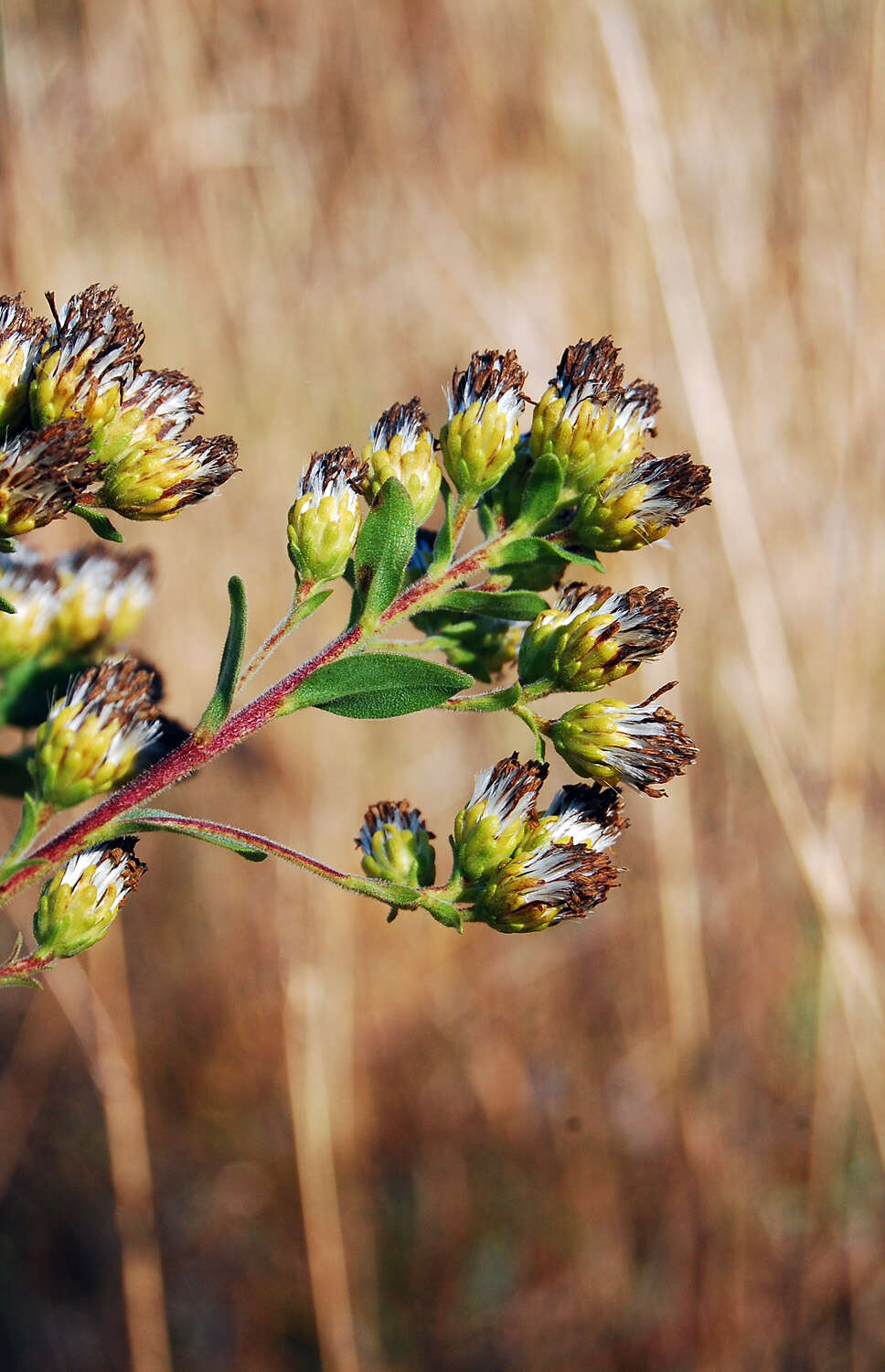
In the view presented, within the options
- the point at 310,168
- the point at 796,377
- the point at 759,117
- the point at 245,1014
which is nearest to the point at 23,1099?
the point at 245,1014

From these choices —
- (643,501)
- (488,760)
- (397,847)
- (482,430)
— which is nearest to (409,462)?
(482,430)

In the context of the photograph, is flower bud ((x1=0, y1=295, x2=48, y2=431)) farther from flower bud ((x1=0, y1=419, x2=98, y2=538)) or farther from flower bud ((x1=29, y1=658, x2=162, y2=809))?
flower bud ((x1=29, y1=658, x2=162, y2=809))

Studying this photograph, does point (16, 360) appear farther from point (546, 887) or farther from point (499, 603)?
point (546, 887)

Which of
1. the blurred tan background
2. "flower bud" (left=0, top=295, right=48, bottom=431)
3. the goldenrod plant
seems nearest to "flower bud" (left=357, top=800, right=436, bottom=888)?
the goldenrod plant

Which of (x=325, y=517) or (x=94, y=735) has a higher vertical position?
(x=325, y=517)

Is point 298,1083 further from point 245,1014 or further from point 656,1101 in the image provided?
point 656,1101
